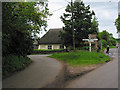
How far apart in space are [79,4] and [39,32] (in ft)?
60.8

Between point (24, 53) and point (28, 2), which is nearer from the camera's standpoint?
point (28, 2)

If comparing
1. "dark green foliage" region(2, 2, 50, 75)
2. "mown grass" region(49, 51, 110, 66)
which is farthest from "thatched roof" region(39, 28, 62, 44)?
"dark green foliage" region(2, 2, 50, 75)

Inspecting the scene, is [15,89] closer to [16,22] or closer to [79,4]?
[16,22]

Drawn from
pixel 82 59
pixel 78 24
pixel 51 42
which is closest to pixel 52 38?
pixel 51 42

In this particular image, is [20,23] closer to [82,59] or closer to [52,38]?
[82,59]

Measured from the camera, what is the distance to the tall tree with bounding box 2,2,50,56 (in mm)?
8393

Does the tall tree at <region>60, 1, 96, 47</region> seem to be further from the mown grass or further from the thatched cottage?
the mown grass

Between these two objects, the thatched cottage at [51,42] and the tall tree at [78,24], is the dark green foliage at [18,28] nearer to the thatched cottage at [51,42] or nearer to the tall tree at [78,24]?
→ the tall tree at [78,24]

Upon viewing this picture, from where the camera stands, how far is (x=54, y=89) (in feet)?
19.5

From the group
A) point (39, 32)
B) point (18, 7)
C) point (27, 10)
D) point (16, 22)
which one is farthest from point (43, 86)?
point (39, 32)

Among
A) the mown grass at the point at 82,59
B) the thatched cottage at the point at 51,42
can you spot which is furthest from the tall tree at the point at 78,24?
the mown grass at the point at 82,59

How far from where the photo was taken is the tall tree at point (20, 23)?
8393mm

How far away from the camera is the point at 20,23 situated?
933 cm

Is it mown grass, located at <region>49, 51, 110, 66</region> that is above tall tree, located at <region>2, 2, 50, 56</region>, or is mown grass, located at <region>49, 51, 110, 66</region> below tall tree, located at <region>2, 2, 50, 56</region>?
below
